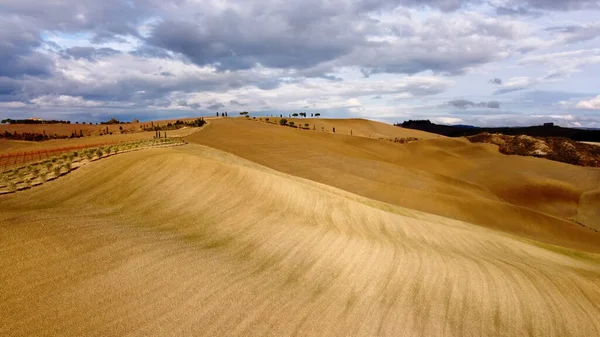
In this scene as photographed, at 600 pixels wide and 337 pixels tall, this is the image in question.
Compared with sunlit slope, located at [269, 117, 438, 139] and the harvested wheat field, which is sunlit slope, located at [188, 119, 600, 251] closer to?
the harvested wheat field

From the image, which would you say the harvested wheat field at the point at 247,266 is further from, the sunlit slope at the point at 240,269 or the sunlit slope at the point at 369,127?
the sunlit slope at the point at 369,127

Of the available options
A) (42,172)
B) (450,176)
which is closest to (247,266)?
(42,172)

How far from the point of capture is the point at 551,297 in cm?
863

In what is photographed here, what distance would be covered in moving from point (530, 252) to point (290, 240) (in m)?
9.66

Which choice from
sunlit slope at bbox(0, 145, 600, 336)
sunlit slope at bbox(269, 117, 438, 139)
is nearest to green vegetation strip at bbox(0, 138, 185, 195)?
sunlit slope at bbox(0, 145, 600, 336)

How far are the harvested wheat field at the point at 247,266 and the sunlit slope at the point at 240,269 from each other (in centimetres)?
3

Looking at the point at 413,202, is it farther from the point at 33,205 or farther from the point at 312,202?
the point at 33,205

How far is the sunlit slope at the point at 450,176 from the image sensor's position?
2084 centimetres

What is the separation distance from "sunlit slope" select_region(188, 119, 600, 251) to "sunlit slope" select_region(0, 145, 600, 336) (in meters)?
8.55

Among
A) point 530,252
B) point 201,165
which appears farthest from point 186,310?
point 530,252

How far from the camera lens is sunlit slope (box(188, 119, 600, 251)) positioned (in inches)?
821

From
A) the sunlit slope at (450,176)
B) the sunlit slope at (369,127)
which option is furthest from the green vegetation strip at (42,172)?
the sunlit slope at (369,127)

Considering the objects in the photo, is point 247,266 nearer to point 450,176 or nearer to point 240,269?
point 240,269

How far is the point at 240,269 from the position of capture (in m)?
7.18
